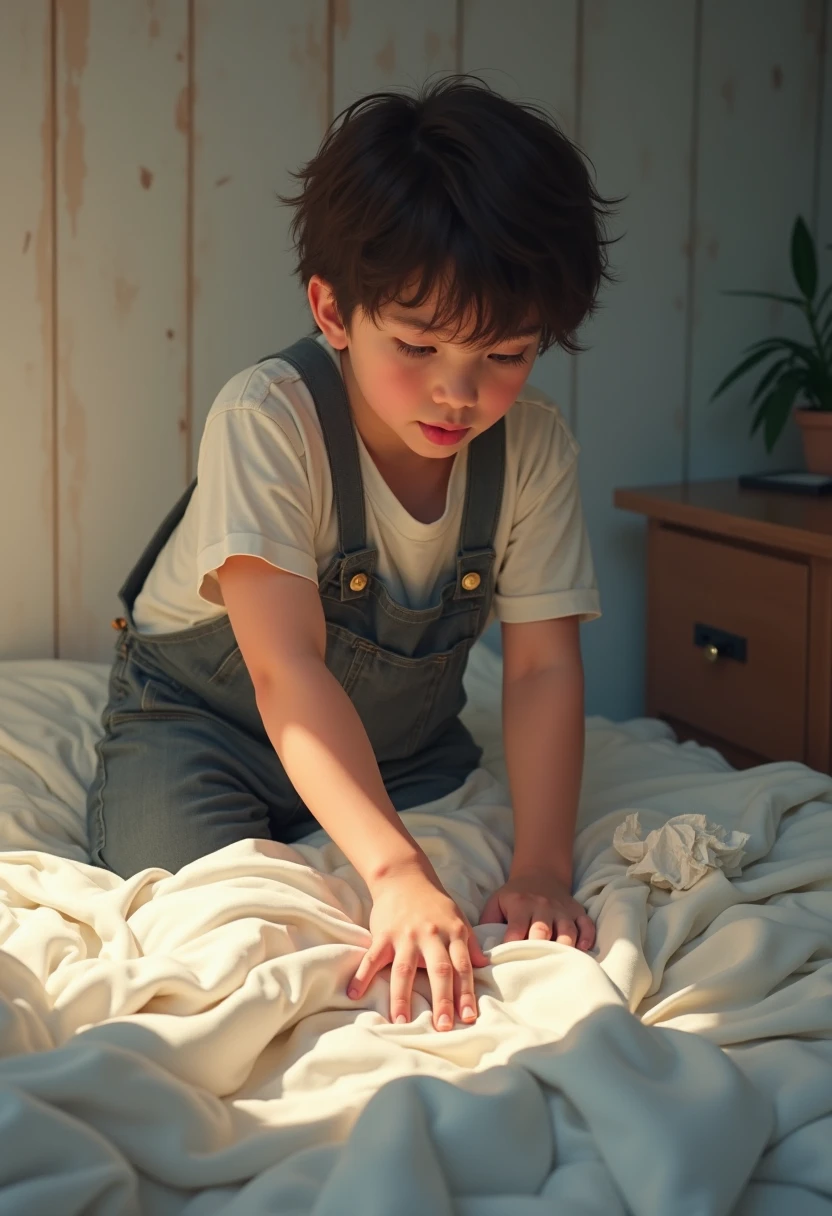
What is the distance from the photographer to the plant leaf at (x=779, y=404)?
175 cm

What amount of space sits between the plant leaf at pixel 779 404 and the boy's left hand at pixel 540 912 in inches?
34.3

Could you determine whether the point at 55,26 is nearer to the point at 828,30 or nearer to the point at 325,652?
the point at 325,652

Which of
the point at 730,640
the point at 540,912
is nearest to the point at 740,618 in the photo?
the point at 730,640

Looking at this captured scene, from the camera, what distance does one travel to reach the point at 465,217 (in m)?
0.97

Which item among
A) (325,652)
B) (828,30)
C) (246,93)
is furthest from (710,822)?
(828,30)

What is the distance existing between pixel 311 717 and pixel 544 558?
30 cm

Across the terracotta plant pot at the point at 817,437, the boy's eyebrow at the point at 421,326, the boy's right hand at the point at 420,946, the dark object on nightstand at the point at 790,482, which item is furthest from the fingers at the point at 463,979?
the terracotta plant pot at the point at 817,437

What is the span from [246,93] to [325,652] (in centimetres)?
77

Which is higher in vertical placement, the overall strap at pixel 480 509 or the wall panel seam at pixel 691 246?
the wall panel seam at pixel 691 246

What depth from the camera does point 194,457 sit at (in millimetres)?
1661

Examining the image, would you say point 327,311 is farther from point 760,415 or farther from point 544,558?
point 760,415

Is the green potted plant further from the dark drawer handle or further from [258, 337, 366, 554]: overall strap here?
[258, 337, 366, 554]: overall strap

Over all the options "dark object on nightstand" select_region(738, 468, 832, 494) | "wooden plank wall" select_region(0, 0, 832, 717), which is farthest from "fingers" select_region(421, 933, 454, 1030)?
"dark object on nightstand" select_region(738, 468, 832, 494)

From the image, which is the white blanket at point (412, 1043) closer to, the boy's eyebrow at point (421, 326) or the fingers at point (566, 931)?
the fingers at point (566, 931)
